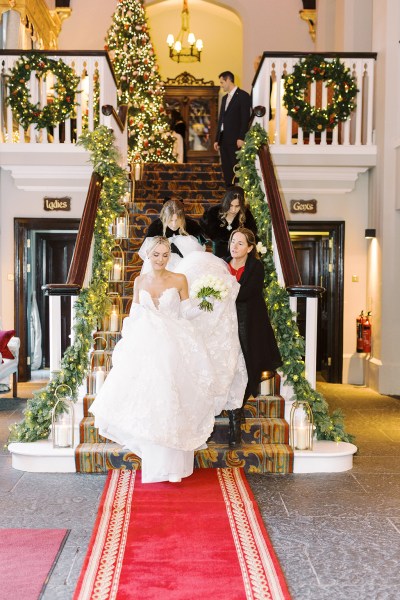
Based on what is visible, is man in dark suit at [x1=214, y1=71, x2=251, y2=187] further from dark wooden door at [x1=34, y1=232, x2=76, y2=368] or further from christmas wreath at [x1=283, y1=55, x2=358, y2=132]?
dark wooden door at [x1=34, y1=232, x2=76, y2=368]

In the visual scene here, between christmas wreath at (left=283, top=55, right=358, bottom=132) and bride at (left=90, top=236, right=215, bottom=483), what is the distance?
4763 millimetres

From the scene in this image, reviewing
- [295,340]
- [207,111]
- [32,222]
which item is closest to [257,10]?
[207,111]

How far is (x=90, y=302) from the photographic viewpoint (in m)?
6.46

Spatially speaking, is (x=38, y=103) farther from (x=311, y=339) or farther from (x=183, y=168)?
(x=311, y=339)

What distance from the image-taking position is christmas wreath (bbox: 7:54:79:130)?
9.42 metres

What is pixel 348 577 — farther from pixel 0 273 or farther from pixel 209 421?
pixel 0 273

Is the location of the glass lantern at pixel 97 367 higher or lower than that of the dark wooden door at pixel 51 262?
lower

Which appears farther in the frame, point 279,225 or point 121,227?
point 121,227

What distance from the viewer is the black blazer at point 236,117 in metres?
9.25

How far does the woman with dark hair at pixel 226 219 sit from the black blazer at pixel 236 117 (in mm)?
2249

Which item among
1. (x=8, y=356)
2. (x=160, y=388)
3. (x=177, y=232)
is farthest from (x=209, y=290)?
(x=8, y=356)

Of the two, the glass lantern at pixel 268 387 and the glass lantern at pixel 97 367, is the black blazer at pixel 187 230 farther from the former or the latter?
the glass lantern at pixel 268 387

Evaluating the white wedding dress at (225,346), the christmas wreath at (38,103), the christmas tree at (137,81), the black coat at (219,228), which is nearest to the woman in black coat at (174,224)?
the black coat at (219,228)

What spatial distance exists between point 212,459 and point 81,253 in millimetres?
2101
